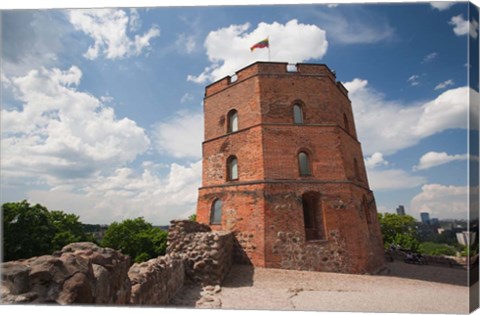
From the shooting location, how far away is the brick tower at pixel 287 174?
9555 millimetres

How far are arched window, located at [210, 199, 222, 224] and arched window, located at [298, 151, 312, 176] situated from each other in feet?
11.5

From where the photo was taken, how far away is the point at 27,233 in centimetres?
1980

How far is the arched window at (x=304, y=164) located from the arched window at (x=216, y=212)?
3498 millimetres

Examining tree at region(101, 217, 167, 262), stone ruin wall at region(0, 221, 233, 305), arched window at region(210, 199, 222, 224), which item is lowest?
tree at region(101, 217, 167, 262)

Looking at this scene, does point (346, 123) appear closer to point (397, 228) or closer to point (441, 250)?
point (441, 250)

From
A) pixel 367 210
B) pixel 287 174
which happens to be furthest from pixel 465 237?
pixel 367 210

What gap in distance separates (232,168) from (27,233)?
1769 cm

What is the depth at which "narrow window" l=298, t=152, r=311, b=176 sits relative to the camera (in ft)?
35.3

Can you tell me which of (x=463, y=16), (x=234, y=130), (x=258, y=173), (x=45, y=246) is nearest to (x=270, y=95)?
(x=234, y=130)

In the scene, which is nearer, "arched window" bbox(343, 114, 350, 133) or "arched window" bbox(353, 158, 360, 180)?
"arched window" bbox(353, 158, 360, 180)

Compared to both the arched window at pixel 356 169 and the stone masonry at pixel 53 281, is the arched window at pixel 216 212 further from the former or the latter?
the stone masonry at pixel 53 281

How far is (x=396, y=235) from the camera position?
28250 millimetres

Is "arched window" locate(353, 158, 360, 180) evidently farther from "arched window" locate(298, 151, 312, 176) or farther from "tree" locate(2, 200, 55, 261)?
"tree" locate(2, 200, 55, 261)

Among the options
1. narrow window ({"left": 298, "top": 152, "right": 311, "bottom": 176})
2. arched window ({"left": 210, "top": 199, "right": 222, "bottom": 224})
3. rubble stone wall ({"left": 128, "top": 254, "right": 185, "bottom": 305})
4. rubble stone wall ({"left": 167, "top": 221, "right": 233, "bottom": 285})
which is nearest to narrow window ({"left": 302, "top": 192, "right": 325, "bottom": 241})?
narrow window ({"left": 298, "top": 152, "right": 311, "bottom": 176})
